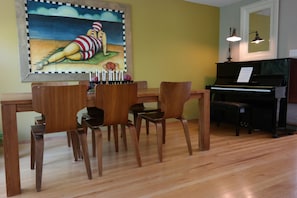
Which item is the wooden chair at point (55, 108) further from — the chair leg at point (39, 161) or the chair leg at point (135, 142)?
the chair leg at point (135, 142)

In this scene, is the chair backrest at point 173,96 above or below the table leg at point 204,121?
above

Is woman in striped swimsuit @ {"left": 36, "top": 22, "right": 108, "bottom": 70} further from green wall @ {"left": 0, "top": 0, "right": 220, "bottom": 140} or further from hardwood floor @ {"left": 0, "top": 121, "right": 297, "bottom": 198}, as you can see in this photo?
hardwood floor @ {"left": 0, "top": 121, "right": 297, "bottom": 198}

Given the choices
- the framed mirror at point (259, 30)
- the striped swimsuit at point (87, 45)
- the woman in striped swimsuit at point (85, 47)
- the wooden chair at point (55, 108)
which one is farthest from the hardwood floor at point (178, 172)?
the framed mirror at point (259, 30)

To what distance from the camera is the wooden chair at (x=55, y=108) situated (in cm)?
181

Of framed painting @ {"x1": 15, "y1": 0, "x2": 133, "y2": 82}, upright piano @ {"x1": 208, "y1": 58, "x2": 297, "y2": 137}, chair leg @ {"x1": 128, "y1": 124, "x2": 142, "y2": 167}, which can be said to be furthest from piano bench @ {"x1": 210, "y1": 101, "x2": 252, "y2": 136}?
chair leg @ {"x1": 128, "y1": 124, "x2": 142, "y2": 167}

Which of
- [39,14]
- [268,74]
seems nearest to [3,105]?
[39,14]

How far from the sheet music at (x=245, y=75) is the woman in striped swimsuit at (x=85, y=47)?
2.26 m

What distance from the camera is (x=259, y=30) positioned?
4043 millimetres

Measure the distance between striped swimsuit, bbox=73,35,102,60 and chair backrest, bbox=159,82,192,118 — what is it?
1624 millimetres

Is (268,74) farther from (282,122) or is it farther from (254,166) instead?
(254,166)

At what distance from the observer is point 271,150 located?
270 centimetres

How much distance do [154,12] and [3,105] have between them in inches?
118

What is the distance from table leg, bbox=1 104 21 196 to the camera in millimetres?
1767

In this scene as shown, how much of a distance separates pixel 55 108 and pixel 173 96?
1.17 meters
